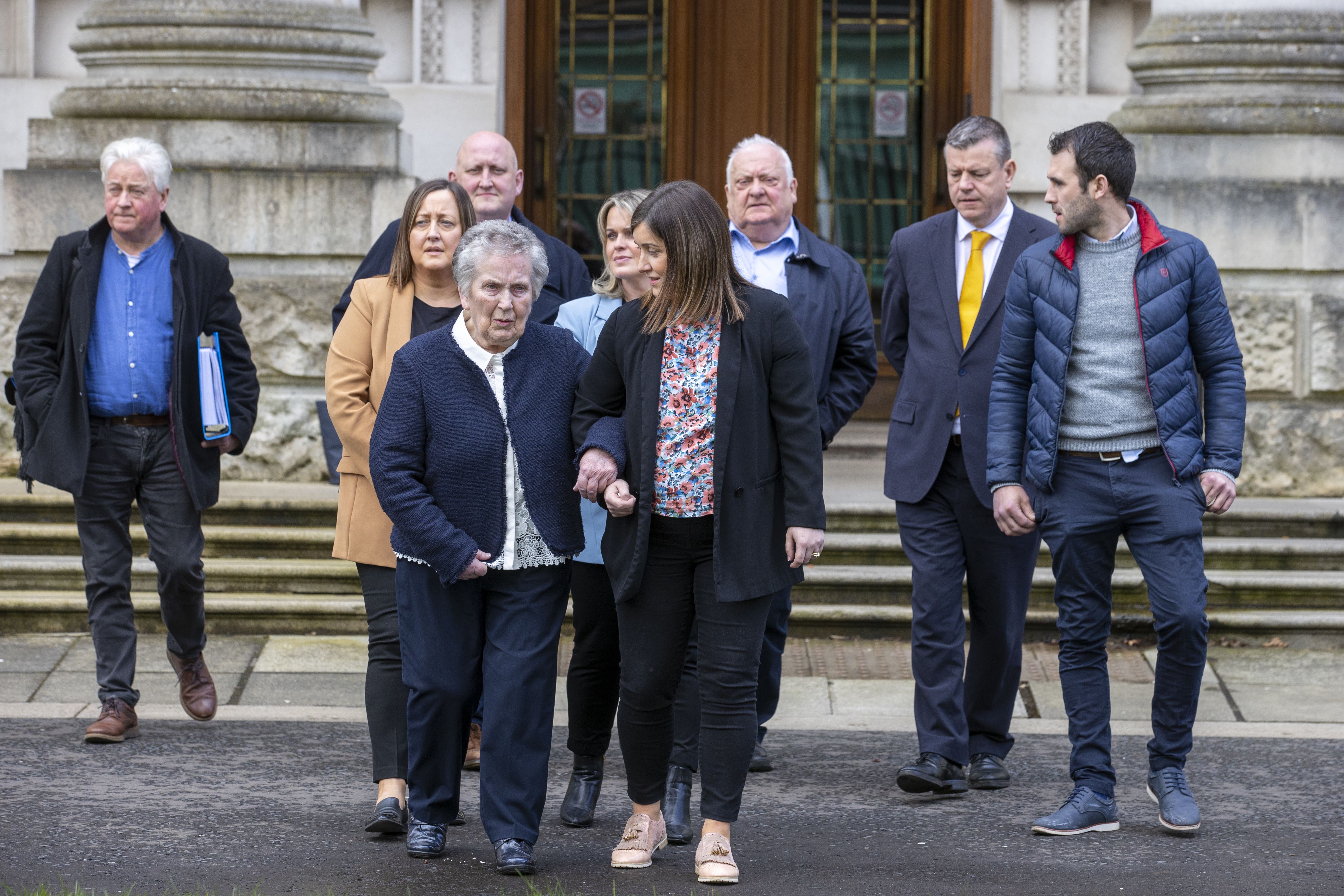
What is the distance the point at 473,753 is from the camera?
5.91m

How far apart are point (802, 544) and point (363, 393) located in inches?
54.9

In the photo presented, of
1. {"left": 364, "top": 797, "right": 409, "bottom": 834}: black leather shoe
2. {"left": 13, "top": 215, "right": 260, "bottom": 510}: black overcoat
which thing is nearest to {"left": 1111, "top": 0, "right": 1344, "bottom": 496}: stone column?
{"left": 13, "top": 215, "right": 260, "bottom": 510}: black overcoat

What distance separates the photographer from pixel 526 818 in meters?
4.80

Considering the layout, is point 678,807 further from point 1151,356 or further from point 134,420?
point 134,420

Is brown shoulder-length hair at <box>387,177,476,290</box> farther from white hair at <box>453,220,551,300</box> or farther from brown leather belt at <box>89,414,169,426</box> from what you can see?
brown leather belt at <box>89,414,169,426</box>

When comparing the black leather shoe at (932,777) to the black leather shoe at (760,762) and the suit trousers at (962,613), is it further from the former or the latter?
the black leather shoe at (760,762)

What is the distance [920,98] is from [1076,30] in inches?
38.4

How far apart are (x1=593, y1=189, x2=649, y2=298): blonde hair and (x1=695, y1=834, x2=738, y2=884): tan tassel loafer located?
1.66 meters

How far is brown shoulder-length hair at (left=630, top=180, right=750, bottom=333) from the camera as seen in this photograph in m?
4.66

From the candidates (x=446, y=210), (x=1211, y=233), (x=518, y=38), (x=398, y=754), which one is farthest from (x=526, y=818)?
(x=518, y=38)

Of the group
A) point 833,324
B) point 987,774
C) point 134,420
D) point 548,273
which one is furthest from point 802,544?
point 134,420

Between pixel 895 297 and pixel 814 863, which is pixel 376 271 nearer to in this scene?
pixel 895 297

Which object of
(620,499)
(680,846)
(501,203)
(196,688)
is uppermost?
(501,203)

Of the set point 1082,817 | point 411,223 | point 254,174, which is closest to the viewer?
point 1082,817
